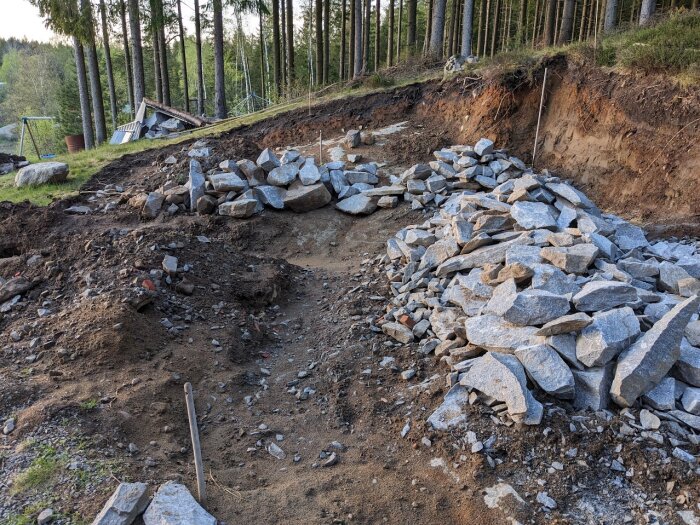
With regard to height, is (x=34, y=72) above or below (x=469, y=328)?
above

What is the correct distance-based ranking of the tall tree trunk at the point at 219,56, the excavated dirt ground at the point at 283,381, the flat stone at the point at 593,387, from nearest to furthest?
the excavated dirt ground at the point at 283,381 < the flat stone at the point at 593,387 < the tall tree trunk at the point at 219,56

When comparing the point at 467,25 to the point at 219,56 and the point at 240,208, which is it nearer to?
the point at 219,56

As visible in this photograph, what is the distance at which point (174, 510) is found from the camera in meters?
3.35

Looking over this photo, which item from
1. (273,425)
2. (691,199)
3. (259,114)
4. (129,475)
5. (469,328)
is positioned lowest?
(273,425)

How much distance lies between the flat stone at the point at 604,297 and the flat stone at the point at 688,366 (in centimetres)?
63

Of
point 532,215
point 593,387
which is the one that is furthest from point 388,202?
point 593,387

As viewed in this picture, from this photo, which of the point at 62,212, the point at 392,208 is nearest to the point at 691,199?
the point at 392,208

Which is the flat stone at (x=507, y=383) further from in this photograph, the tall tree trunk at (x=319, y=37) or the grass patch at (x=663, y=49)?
the tall tree trunk at (x=319, y=37)

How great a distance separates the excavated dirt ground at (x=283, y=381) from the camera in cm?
374

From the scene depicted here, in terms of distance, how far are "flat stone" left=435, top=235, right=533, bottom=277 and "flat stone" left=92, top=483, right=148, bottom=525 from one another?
13.9ft

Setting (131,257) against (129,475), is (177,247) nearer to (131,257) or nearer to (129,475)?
(131,257)

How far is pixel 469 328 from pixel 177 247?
427 cm

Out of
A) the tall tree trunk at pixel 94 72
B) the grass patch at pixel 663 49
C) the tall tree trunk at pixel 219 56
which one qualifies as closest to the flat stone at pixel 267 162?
the grass patch at pixel 663 49

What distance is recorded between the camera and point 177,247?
7297 mm
